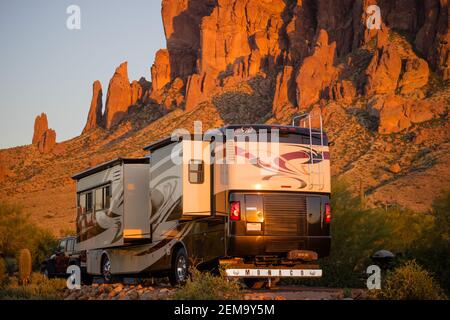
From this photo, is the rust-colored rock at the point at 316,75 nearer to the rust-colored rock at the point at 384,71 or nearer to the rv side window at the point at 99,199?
the rust-colored rock at the point at 384,71

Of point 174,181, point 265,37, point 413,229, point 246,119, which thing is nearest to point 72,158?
point 246,119

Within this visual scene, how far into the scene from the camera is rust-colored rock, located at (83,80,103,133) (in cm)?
11912

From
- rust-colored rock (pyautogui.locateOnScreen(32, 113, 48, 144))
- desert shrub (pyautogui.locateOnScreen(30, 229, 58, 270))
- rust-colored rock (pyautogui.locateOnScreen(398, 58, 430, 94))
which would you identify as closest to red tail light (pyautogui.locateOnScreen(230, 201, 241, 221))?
desert shrub (pyautogui.locateOnScreen(30, 229, 58, 270))

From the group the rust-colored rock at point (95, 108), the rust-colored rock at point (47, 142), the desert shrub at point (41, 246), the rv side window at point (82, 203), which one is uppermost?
the rust-colored rock at point (95, 108)

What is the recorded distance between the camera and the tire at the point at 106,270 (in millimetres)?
20734

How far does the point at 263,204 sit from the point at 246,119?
249 feet

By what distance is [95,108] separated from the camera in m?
123

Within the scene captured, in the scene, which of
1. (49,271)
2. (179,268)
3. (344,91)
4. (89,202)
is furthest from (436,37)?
(179,268)

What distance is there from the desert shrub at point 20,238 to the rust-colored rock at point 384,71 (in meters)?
52.1

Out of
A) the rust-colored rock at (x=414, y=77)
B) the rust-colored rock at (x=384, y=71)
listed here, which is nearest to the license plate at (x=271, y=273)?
the rust-colored rock at (x=384, y=71)

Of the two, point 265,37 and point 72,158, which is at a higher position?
point 265,37

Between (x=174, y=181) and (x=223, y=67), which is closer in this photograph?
(x=174, y=181)
